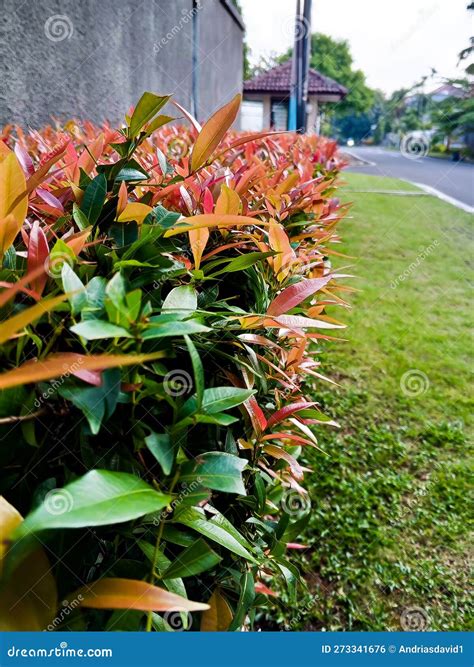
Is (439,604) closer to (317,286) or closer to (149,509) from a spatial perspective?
(317,286)

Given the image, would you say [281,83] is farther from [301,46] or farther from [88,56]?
[88,56]

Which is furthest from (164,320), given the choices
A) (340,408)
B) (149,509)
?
(340,408)

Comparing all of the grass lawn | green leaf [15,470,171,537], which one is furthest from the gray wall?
green leaf [15,470,171,537]

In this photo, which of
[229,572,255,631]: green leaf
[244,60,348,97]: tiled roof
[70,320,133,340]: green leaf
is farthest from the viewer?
[244,60,348,97]: tiled roof

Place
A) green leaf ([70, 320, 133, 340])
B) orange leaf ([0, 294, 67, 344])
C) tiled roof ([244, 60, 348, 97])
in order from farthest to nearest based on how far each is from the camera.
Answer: tiled roof ([244, 60, 348, 97]) < green leaf ([70, 320, 133, 340]) < orange leaf ([0, 294, 67, 344])

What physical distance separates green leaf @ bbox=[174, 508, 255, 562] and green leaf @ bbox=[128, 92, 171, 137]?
0.61m

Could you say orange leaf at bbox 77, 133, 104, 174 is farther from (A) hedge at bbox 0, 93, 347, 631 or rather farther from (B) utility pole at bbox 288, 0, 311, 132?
(B) utility pole at bbox 288, 0, 311, 132

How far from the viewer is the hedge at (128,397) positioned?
55 centimetres

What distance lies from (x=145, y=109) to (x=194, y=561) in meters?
0.69

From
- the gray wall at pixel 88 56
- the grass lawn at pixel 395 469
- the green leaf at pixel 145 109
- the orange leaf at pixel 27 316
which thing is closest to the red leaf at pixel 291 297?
the green leaf at pixel 145 109

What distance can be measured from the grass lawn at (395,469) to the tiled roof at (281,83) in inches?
745

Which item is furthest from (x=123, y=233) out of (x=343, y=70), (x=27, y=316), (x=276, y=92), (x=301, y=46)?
(x=343, y=70)

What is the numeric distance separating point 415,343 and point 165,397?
3.76m

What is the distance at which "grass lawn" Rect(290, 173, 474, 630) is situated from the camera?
196cm
